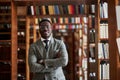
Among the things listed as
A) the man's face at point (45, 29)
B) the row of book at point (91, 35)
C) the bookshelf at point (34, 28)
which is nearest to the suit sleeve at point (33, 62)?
the man's face at point (45, 29)

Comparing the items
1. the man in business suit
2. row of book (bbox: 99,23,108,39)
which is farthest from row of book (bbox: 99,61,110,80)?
the man in business suit

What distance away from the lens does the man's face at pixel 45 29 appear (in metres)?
3.10

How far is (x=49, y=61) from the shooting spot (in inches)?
118

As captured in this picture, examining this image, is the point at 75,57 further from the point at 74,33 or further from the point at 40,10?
the point at 40,10

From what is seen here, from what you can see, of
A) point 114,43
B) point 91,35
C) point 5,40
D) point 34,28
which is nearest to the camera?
point 114,43

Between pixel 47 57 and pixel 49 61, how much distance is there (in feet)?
0.21

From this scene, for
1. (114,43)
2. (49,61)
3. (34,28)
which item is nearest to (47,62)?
(49,61)

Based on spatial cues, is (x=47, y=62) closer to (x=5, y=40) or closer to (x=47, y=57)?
(x=47, y=57)

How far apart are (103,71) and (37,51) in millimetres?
2056

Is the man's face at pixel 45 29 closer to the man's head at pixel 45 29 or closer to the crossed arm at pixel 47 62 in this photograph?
the man's head at pixel 45 29

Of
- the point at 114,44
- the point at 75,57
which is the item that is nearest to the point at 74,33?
the point at 75,57

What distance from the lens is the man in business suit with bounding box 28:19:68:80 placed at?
2.99 meters

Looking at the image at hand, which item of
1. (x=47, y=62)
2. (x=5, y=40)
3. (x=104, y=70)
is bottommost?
(x=104, y=70)

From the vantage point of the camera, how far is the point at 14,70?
3.66 metres
